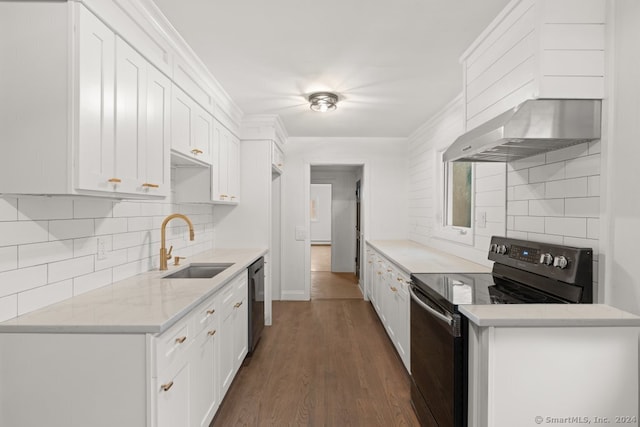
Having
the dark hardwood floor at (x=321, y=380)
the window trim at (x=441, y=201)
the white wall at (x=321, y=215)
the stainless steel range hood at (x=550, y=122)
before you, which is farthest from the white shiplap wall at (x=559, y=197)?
the white wall at (x=321, y=215)

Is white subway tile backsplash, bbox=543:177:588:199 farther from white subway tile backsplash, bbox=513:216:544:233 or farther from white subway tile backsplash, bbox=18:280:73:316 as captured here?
white subway tile backsplash, bbox=18:280:73:316

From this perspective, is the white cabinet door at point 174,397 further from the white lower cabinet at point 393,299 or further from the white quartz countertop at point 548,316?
the white lower cabinet at point 393,299

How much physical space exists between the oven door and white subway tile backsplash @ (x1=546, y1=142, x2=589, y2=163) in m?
1.04

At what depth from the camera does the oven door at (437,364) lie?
1483 mm

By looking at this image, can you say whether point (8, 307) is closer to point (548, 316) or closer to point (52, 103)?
point (52, 103)

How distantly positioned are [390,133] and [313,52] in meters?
2.61

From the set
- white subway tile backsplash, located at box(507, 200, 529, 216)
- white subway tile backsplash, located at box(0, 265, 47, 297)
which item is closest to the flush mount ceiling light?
white subway tile backsplash, located at box(507, 200, 529, 216)

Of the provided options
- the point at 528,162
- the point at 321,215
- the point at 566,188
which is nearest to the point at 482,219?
the point at 528,162

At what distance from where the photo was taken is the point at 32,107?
1.26m

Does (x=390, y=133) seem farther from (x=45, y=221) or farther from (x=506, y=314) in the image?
(x=45, y=221)

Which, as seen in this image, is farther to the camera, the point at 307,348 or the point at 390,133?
the point at 390,133

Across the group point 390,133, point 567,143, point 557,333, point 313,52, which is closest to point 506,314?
point 557,333

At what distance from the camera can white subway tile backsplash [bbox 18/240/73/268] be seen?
1.43 meters

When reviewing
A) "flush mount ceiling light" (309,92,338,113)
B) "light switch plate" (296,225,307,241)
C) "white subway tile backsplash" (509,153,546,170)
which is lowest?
"light switch plate" (296,225,307,241)
